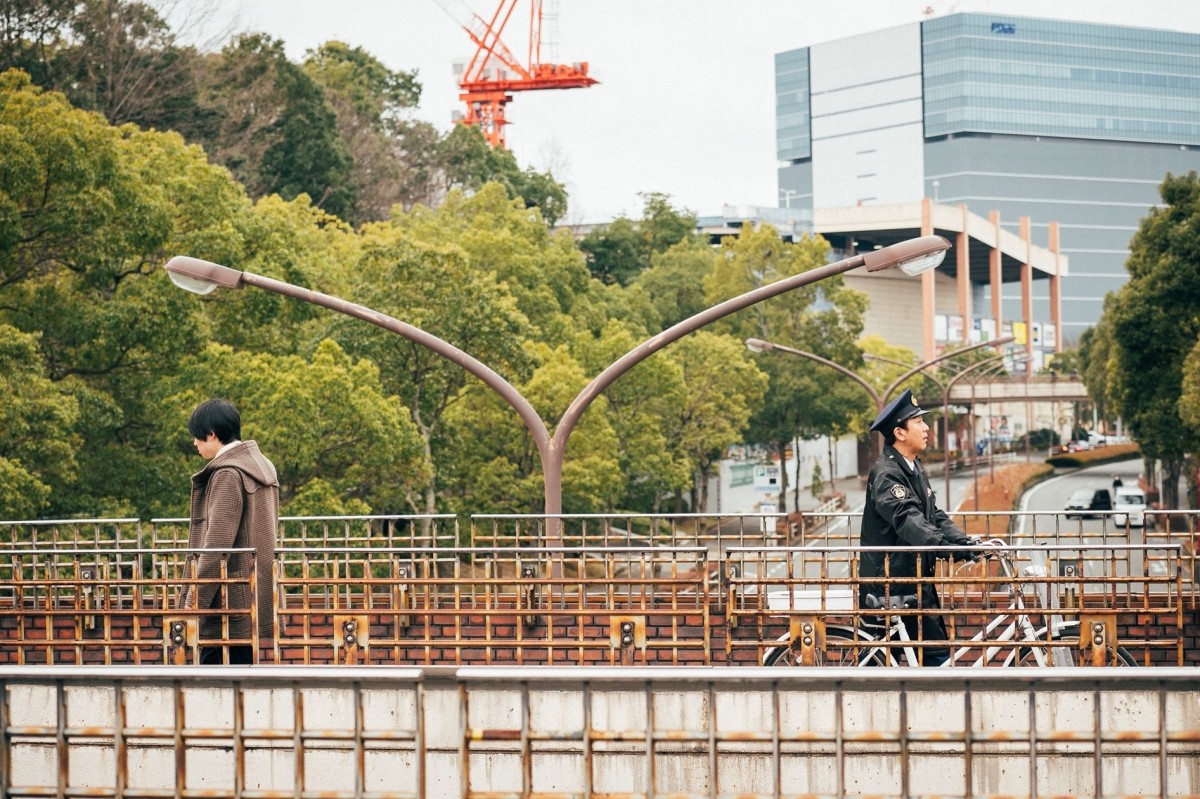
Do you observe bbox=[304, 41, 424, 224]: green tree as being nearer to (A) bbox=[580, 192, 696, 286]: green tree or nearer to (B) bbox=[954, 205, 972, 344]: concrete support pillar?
(A) bbox=[580, 192, 696, 286]: green tree

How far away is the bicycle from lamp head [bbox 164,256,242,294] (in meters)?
8.68

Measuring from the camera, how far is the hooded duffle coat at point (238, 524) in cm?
778

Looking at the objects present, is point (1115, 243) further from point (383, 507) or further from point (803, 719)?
point (803, 719)

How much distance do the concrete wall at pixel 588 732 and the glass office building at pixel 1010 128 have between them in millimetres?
136497

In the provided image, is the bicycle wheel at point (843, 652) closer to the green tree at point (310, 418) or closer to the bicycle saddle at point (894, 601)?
the bicycle saddle at point (894, 601)

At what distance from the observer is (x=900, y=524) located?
8023 mm

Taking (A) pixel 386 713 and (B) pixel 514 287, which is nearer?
(A) pixel 386 713

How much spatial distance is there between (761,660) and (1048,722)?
377 cm

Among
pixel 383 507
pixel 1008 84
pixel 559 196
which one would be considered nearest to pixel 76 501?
pixel 383 507

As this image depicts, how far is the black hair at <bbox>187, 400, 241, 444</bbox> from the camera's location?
25.5ft

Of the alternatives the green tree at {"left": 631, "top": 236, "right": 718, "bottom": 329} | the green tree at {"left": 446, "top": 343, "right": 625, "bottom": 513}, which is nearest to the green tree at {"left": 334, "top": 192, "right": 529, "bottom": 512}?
the green tree at {"left": 446, "top": 343, "right": 625, "bottom": 513}

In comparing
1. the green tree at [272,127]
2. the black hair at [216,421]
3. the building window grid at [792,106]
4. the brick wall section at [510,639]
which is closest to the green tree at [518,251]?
the green tree at [272,127]

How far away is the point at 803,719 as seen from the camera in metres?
5.35

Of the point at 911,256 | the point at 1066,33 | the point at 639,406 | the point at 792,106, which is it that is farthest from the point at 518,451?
the point at 1066,33
